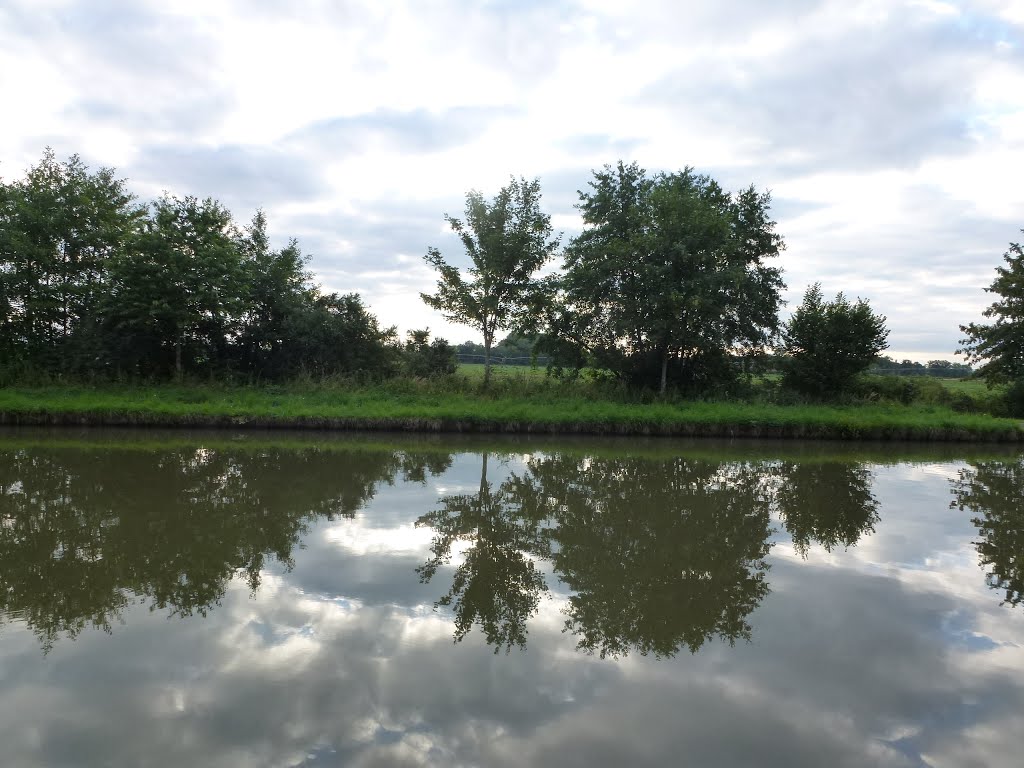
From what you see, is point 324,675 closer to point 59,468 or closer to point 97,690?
point 97,690

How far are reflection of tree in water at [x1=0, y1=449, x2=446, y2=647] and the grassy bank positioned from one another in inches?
151

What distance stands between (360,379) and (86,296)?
→ 870 centimetres

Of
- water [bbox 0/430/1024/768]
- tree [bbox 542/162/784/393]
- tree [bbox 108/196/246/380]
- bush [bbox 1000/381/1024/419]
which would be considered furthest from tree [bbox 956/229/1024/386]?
tree [bbox 108/196/246/380]

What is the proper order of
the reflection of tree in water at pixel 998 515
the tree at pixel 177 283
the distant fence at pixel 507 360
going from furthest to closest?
the distant fence at pixel 507 360
the tree at pixel 177 283
the reflection of tree in water at pixel 998 515

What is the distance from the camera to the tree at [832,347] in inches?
765

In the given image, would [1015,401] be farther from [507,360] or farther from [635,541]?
[635,541]

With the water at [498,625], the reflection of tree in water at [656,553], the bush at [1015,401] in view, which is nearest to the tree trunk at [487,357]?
the reflection of tree in water at [656,553]

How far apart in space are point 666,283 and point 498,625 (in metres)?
14.5

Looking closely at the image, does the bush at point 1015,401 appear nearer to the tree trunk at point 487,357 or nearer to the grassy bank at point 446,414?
the grassy bank at point 446,414

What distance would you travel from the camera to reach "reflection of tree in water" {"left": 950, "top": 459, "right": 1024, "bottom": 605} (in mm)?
5449

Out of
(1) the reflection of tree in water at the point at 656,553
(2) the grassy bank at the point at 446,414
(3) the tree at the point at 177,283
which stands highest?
(3) the tree at the point at 177,283

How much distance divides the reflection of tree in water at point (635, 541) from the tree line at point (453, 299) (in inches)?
330

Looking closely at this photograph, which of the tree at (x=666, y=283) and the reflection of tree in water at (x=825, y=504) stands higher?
the tree at (x=666, y=283)

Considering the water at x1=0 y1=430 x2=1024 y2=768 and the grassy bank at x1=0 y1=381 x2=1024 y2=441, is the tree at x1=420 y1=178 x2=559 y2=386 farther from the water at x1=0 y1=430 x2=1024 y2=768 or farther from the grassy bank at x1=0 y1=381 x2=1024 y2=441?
the water at x1=0 y1=430 x2=1024 y2=768
